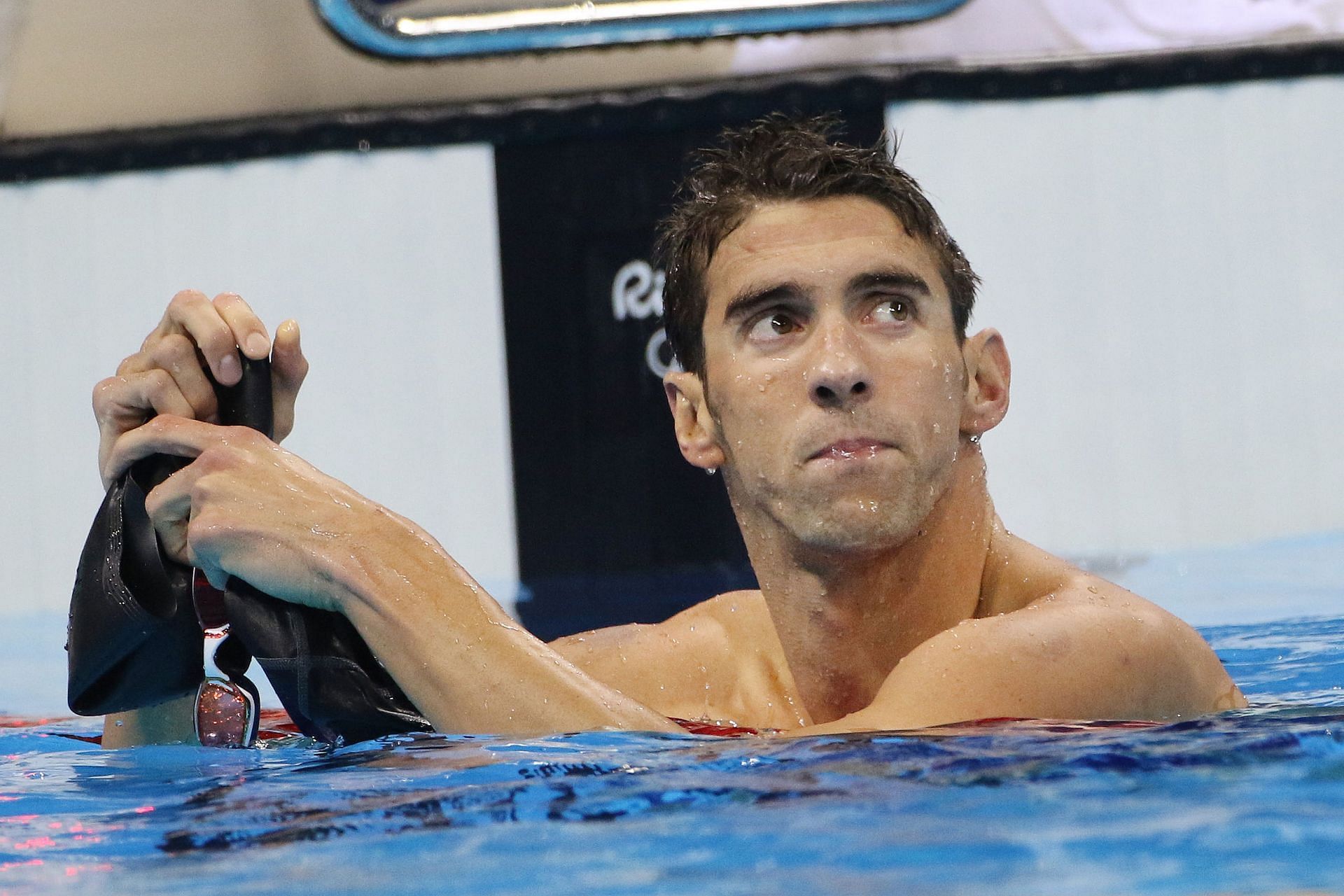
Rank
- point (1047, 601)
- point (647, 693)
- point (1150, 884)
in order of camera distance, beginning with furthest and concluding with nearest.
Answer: point (647, 693)
point (1047, 601)
point (1150, 884)

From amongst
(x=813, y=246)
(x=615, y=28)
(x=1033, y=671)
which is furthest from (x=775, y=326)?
(x=615, y=28)

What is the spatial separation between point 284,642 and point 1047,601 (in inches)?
42.3

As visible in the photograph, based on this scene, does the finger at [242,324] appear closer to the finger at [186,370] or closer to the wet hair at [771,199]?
the finger at [186,370]

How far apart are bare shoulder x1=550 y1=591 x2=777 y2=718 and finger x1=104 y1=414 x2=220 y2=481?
90cm

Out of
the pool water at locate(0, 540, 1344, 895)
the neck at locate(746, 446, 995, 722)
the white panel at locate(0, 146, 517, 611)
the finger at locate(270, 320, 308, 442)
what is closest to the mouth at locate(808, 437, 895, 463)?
the neck at locate(746, 446, 995, 722)

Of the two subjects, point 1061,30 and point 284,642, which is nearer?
point 284,642

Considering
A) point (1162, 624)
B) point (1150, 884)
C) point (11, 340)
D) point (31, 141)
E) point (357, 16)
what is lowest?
point (1150, 884)

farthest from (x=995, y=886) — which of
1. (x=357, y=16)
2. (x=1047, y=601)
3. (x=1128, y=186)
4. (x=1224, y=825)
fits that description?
(x=357, y=16)

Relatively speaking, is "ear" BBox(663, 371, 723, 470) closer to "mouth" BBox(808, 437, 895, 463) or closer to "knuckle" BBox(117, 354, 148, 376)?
"mouth" BBox(808, 437, 895, 463)

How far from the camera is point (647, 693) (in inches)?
106

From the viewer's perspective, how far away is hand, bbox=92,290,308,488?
209 cm

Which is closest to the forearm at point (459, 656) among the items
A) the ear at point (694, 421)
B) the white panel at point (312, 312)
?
the ear at point (694, 421)

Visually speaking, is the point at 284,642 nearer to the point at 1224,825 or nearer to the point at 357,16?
the point at 1224,825

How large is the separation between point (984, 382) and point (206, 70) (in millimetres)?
5038
